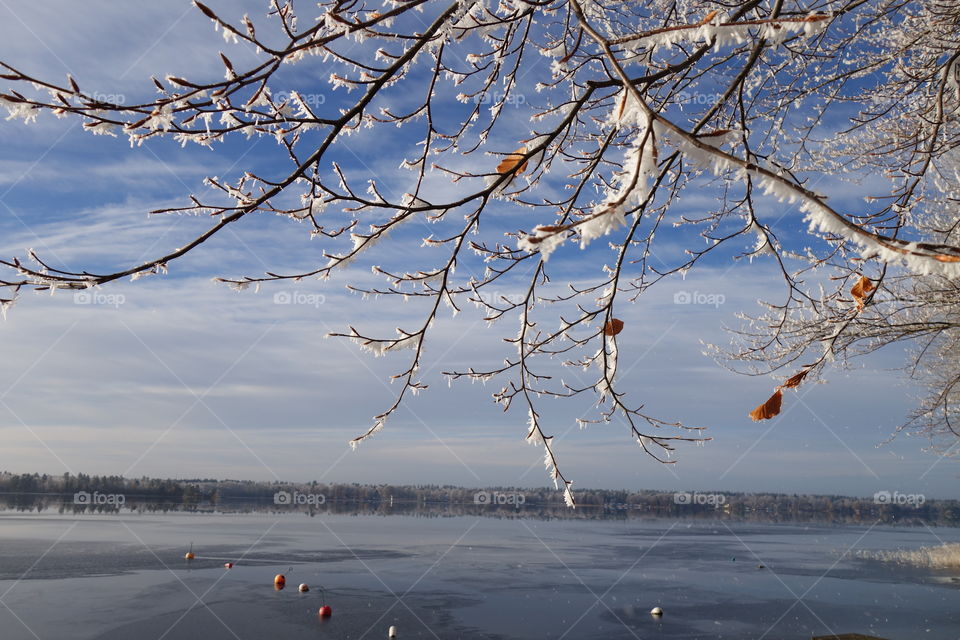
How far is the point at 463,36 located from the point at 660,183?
1504 mm

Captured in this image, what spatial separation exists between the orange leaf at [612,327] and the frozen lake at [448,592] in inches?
373

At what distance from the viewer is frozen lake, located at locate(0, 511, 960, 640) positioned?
11.9 metres

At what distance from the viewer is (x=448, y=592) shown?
623 inches

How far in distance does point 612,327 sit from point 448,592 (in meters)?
14.1

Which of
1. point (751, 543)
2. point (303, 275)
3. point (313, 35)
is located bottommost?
point (751, 543)

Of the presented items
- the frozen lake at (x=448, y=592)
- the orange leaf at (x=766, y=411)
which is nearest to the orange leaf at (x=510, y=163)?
the orange leaf at (x=766, y=411)

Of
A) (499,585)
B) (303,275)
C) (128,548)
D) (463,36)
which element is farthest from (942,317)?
(128,548)

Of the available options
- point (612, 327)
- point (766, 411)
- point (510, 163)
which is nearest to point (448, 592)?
point (612, 327)

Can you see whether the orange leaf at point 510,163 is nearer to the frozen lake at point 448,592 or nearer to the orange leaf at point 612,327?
the orange leaf at point 612,327

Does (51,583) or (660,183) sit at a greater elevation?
(660,183)

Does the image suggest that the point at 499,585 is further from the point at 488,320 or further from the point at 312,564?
the point at 488,320

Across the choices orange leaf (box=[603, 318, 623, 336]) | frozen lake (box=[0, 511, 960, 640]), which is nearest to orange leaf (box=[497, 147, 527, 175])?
orange leaf (box=[603, 318, 623, 336])

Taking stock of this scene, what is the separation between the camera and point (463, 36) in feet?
9.21

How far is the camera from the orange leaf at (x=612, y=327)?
3.23m
